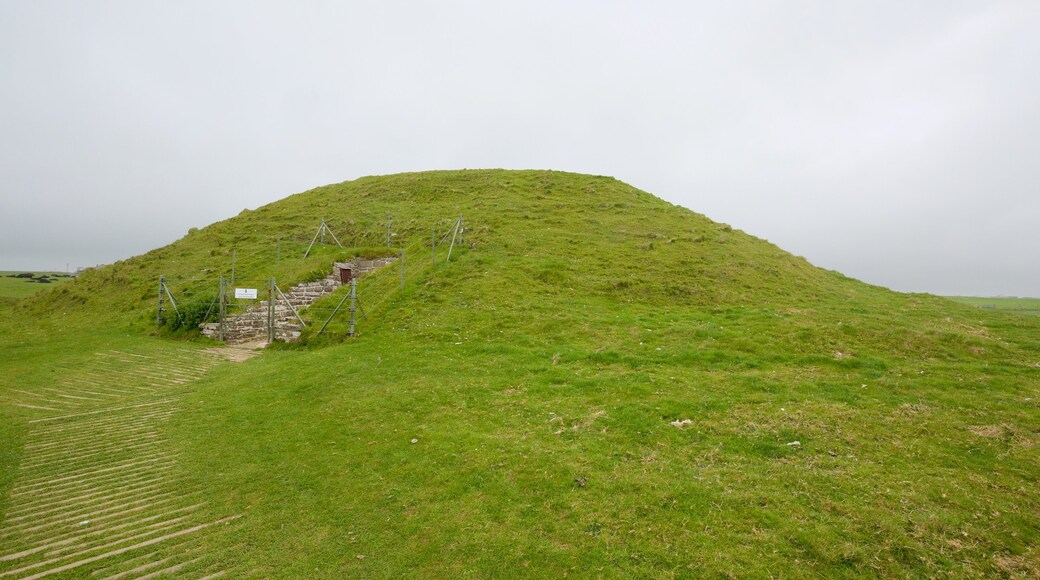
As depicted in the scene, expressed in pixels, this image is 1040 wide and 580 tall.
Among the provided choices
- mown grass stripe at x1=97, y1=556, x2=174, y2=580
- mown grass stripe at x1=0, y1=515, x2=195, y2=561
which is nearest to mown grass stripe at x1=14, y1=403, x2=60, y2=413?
mown grass stripe at x1=0, y1=515, x2=195, y2=561

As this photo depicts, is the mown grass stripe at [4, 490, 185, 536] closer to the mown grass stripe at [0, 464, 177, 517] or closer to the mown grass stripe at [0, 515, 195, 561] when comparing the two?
the mown grass stripe at [0, 515, 195, 561]

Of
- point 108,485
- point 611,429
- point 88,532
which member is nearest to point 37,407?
point 108,485

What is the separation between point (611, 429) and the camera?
432 inches

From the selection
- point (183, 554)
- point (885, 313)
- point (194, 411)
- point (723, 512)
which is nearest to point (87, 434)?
point (194, 411)

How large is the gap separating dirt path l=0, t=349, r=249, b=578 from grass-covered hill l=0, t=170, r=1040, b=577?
0.43 metres

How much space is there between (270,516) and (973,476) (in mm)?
12727

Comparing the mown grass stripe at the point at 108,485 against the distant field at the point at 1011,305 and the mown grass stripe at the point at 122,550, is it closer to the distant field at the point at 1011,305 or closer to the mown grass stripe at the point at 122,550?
the mown grass stripe at the point at 122,550

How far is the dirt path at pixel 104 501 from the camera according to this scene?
22.8 feet

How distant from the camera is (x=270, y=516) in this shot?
813 cm

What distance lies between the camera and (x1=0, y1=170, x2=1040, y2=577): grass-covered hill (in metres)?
7.02

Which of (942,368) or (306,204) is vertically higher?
(306,204)

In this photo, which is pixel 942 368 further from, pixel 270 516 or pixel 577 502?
pixel 270 516

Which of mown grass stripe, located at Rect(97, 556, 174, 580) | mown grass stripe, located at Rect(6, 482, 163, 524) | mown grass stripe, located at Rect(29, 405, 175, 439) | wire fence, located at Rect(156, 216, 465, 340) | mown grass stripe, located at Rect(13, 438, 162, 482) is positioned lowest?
mown grass stripe, located at Rect(97, 556, 174, 580)

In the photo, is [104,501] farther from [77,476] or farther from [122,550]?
[122,550]
